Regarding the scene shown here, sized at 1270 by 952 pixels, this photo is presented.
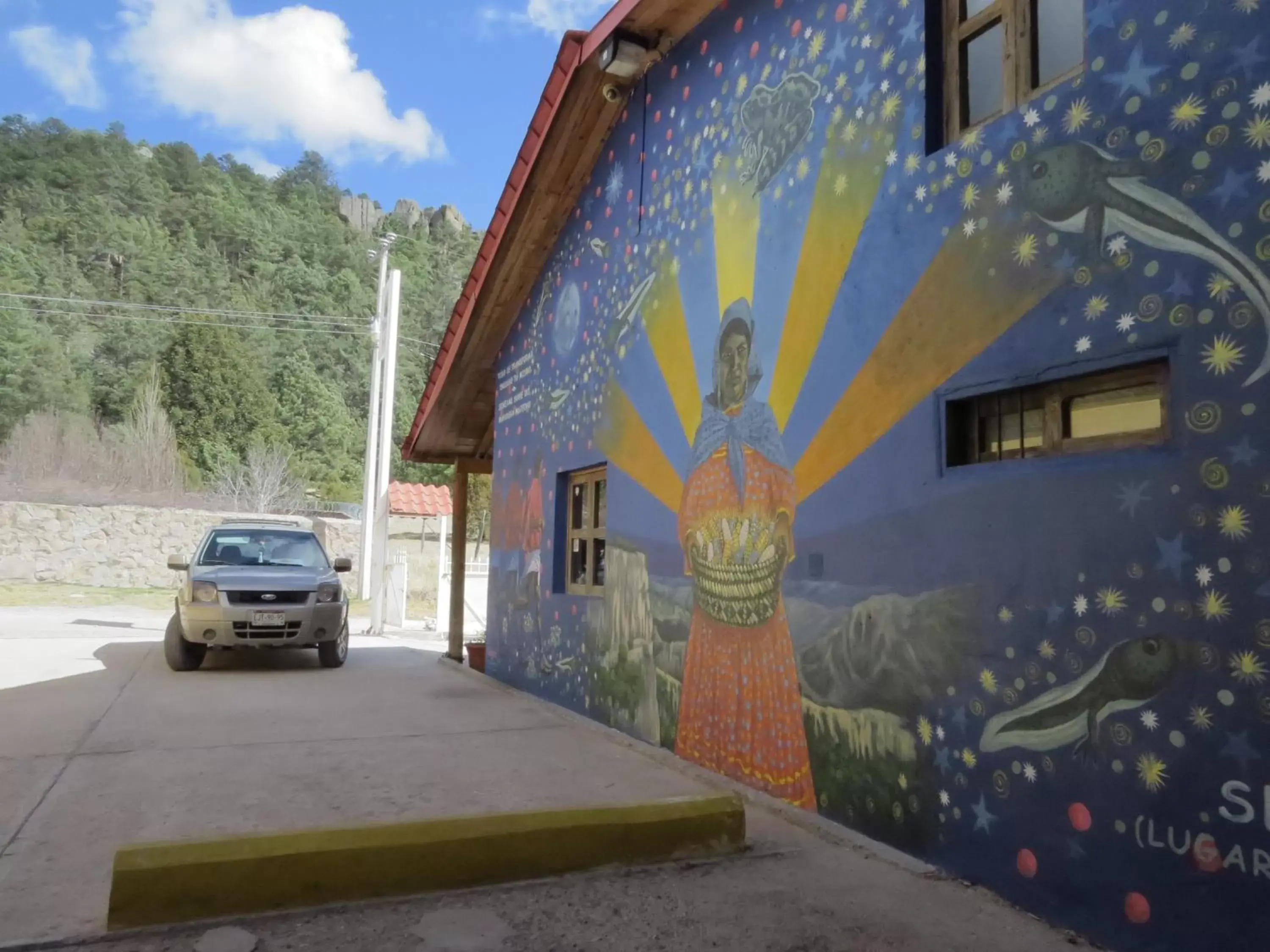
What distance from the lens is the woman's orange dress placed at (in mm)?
5070

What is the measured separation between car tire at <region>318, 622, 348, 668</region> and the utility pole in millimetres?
7196

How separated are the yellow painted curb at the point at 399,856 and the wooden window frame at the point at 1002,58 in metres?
3.42

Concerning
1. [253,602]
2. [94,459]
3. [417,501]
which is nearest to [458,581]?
[253,602]

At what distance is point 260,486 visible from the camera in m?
36.1

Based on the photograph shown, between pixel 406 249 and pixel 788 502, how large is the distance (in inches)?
2385

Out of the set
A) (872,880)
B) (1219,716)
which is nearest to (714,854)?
(872,880)

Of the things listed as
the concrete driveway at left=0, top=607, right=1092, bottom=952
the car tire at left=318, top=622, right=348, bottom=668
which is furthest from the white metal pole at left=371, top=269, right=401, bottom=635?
the concrete driveway at left=0, top=607, right=1092, bottom=952

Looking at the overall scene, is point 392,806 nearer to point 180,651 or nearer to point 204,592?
point 204,592

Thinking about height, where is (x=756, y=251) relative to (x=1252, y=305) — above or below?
above

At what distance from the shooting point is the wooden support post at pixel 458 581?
12.8 m

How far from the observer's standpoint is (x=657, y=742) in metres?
6.57

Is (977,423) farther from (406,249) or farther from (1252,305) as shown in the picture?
(406,249)

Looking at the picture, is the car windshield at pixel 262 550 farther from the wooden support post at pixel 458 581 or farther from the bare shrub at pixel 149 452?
the bare shrub at pixel 149 452

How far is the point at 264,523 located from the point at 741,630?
11763mm
